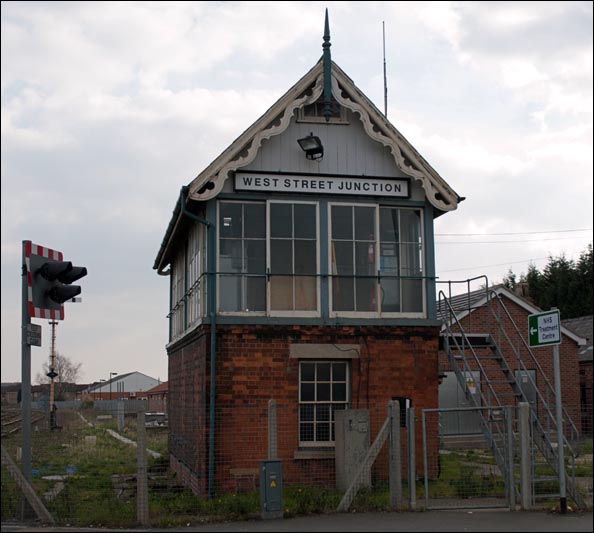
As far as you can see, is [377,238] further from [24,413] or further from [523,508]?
[24,413]

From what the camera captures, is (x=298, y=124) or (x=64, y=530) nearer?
(x=64, y=530)

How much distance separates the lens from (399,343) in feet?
49.9

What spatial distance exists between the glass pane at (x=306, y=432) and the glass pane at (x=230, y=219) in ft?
11.6

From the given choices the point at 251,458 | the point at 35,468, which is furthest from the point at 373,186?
the point at 35,468

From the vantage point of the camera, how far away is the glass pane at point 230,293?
14.8 metres

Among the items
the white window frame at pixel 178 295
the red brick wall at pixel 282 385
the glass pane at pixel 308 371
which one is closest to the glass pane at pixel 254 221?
the red brick wall at pixel 282 385

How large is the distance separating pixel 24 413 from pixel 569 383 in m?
23.8

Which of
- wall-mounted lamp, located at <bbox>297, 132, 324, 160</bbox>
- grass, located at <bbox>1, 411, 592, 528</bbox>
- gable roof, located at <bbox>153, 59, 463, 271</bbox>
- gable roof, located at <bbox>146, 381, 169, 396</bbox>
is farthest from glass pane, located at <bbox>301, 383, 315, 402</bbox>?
gable roof, located at <bbox>146, 381, 169, 396</bbox>

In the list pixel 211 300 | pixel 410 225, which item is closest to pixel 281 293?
pixel 211 300

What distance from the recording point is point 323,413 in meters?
14.9

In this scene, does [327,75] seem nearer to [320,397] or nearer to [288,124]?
[288,124]

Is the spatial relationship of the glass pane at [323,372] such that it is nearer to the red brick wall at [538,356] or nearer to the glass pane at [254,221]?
the glass pane at [254,221]

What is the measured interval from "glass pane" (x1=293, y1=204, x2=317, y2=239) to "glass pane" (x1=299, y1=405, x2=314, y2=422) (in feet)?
9.85

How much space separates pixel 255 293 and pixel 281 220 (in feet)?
4.54
